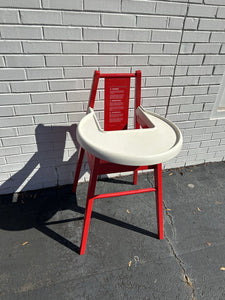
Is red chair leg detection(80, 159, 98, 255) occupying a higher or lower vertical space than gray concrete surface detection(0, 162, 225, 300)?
higher

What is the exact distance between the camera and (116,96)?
1.82 metres

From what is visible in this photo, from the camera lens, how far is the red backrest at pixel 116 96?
5.75 ft

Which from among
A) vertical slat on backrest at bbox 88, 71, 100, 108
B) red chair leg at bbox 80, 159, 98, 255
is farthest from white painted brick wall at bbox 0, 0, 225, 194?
red chair leg at bbox 80, 159, 98, 255

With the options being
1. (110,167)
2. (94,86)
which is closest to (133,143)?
(110,167)

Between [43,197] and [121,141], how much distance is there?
1.34 m

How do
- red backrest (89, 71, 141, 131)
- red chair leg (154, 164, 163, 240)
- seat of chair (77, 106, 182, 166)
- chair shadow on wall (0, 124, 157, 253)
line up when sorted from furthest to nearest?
chair shadow on wall (0, 124, 157, 253) < red backrest (89, 71, 141, 131) < red chair leg (154, 164, 163, 240) < seat of chair (77, 106, 182, 166)

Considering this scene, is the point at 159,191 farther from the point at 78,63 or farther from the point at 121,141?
the point at 78,63

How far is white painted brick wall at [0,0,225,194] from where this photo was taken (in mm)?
1639

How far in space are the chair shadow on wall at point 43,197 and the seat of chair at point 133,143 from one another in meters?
0.66

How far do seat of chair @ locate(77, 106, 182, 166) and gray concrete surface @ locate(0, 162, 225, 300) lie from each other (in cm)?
97

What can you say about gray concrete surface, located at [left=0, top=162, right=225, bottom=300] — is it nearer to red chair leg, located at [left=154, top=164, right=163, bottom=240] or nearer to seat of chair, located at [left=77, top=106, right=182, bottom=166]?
red chair leg, located at [left=154, top=164, right=163, bottom=240]

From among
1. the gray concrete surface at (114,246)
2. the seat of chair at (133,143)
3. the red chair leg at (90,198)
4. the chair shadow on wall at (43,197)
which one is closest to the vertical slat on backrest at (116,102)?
the seat of chair at (133,143)

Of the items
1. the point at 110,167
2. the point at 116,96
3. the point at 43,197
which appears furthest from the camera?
the point at 43,197

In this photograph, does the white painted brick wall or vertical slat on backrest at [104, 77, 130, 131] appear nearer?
the white painted brick wall
